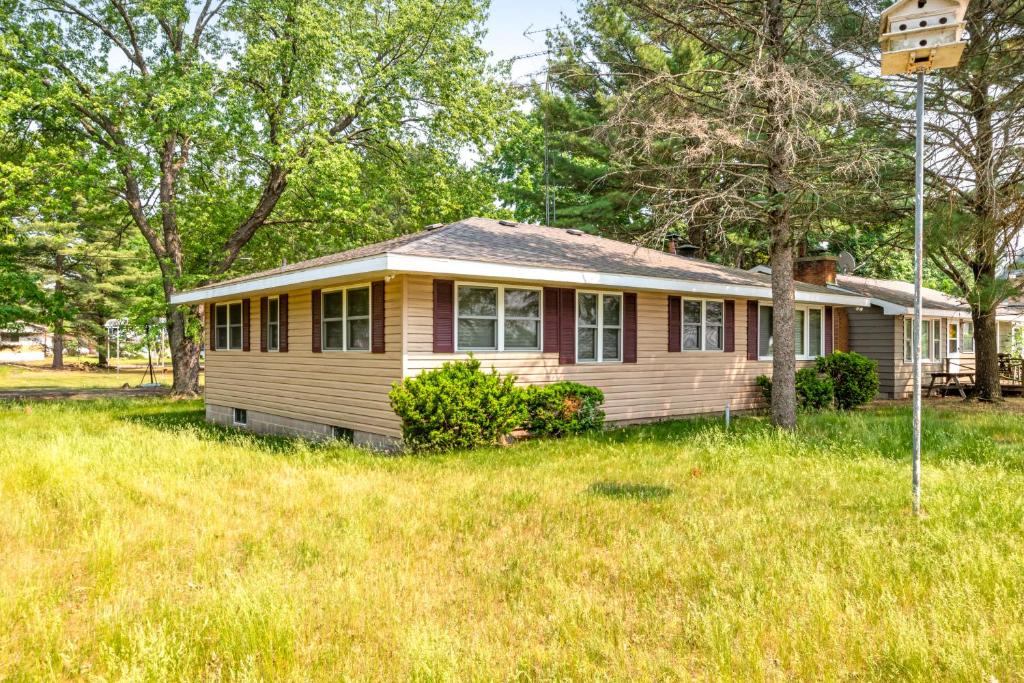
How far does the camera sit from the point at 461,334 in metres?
10.3

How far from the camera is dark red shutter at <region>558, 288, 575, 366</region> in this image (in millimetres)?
11344

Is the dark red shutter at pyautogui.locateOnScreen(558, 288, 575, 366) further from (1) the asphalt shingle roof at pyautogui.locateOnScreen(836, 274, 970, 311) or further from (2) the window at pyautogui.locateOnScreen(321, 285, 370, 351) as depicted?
(1) the asphalt shingle roof at pyautogui.locateOnScreen(836, 274, 970, 311)

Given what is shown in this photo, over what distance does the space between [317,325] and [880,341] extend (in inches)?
630

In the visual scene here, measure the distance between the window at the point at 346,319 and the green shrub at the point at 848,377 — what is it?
11.2 m

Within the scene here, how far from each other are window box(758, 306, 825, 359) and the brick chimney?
1987 millimetres

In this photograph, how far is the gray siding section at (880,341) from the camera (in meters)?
18.5

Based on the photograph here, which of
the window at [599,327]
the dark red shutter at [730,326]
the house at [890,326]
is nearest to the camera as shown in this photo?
the window at [599,327]

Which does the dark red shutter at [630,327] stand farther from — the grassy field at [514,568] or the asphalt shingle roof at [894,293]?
the asphalt shingle roof at [894,293]

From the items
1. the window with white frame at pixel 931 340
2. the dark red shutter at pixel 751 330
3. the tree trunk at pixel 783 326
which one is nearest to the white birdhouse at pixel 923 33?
the tree trunk at pixel 783 326

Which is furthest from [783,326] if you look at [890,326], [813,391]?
[890,326]

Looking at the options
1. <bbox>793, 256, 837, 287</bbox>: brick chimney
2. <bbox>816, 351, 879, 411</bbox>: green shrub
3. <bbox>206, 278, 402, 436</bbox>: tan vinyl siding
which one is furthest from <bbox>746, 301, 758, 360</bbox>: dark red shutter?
<bbox>206, 278, 402, 436</bbox>: tan vinyl siding

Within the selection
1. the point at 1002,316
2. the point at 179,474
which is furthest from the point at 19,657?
the point at 1002,316

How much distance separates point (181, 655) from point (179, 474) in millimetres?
5063

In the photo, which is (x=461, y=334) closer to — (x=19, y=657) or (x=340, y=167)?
(x=19, y=657)
